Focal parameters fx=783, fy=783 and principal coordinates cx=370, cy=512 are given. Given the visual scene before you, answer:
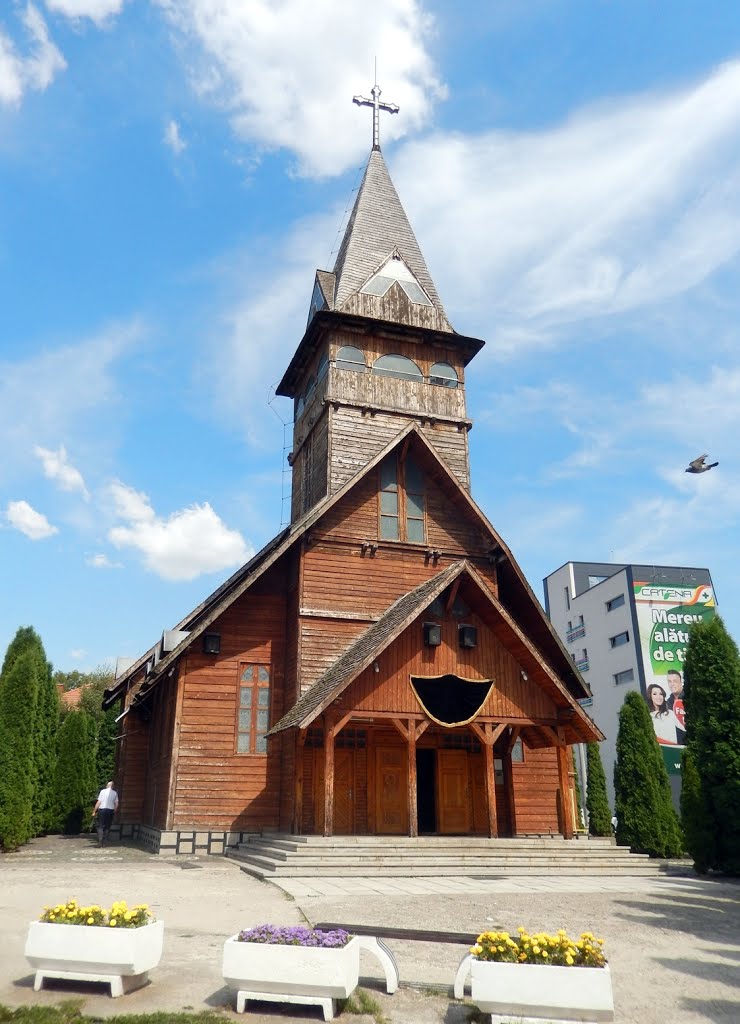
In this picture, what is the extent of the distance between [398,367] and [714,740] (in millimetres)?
13391

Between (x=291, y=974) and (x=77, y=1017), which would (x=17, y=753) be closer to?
(x=77, y=1017)

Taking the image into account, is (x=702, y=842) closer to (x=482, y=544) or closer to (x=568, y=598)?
(x=482, y=544)

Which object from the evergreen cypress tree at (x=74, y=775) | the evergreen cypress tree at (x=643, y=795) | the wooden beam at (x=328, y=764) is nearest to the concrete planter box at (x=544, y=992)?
the wooden beam at (x=328, y=764)

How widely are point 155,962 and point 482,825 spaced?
14.0m

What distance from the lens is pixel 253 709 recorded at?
732 inches

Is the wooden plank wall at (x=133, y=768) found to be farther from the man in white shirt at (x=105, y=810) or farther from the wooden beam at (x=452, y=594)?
the wooden beam at (x=452, y=594)

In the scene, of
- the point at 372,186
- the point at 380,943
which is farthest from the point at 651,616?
the point at 380,943

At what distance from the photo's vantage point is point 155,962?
6324 millimetres

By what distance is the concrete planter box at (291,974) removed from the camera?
5734mm

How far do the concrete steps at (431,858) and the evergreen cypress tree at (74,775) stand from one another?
526 inches

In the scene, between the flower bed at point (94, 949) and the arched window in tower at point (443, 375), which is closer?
the flower bed at point (94, 949)

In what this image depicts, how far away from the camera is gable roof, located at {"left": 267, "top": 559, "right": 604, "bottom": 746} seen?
1602 centimetres

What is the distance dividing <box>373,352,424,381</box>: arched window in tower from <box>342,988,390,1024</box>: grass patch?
18.9 m

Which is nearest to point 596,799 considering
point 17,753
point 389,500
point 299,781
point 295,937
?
point 389,500
